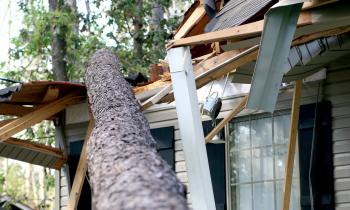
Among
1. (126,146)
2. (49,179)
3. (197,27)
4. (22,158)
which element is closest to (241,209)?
(197,27)

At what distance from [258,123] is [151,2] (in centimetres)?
665

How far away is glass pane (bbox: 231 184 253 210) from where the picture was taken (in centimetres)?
845

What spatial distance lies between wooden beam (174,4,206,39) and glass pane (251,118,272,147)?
1538 millimetres

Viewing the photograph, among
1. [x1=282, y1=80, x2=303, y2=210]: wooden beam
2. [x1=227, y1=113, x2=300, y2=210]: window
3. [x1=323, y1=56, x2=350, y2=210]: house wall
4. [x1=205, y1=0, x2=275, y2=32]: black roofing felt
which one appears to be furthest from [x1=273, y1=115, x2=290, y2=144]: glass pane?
[x1=205, y1=0, x2=275, y2=32]: black roofing felt

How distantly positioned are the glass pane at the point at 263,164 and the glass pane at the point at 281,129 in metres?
0.18

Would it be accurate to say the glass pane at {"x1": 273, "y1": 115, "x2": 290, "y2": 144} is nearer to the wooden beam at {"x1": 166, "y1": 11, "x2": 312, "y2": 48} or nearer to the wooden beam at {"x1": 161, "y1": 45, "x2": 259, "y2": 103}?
the wooden beam at {"x1": 161, "y1": 45, "x2": 259, "y2": 103}

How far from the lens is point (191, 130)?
590cm

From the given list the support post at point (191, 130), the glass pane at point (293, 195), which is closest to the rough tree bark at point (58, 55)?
the glass pane at point (293, 195)

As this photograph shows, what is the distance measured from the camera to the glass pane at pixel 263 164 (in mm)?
8422

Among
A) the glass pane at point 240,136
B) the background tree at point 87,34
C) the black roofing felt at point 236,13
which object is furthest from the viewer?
the background tree at point 87,34

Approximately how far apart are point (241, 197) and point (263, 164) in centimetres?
A: 46

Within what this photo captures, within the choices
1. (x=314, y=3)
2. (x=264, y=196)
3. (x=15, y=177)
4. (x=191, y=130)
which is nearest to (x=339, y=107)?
(x=264, y=196)

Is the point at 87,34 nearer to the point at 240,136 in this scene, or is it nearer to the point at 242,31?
the point at 240,136

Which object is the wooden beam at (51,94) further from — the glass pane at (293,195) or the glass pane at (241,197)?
the glass pane at (293,195)
